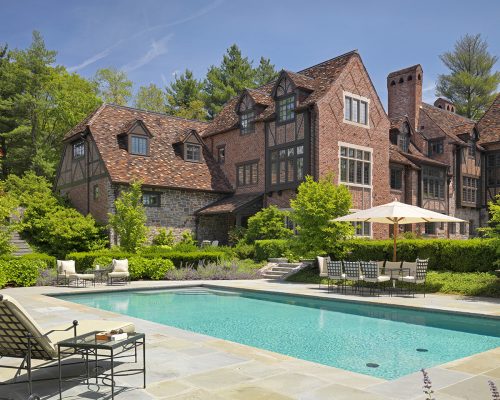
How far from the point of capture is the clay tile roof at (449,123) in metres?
35.6

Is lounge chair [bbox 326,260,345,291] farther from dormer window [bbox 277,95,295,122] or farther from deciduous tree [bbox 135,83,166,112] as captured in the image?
deciduous tree [bbox 135,83,166,112]

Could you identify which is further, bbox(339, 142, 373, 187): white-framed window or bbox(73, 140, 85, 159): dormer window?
bbox(73, 140, 85, 159): dormer window

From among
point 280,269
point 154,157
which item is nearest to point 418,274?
point 280,269

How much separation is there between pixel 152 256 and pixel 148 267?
846 millimetres

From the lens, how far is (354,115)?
27.2 meters

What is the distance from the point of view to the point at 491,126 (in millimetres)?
38375

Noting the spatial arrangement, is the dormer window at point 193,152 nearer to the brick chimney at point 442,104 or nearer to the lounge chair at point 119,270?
the lounge chair at point 119,270

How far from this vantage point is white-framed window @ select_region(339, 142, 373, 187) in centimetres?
2642

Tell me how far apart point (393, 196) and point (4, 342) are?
27462 millimetres

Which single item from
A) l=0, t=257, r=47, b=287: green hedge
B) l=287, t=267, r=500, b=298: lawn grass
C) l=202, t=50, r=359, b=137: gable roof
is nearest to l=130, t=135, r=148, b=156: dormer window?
l=202, t=50, r=359, b=137: gable roof

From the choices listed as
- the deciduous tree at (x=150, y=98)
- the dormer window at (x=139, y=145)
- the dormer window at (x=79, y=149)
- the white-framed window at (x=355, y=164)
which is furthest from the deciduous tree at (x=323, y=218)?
the deciduous tree at (x=150, y=98)

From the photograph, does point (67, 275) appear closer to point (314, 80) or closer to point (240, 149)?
point (240, 149)

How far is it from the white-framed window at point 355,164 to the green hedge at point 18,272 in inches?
622

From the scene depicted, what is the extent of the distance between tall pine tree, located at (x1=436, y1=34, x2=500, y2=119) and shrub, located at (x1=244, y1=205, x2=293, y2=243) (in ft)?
120
